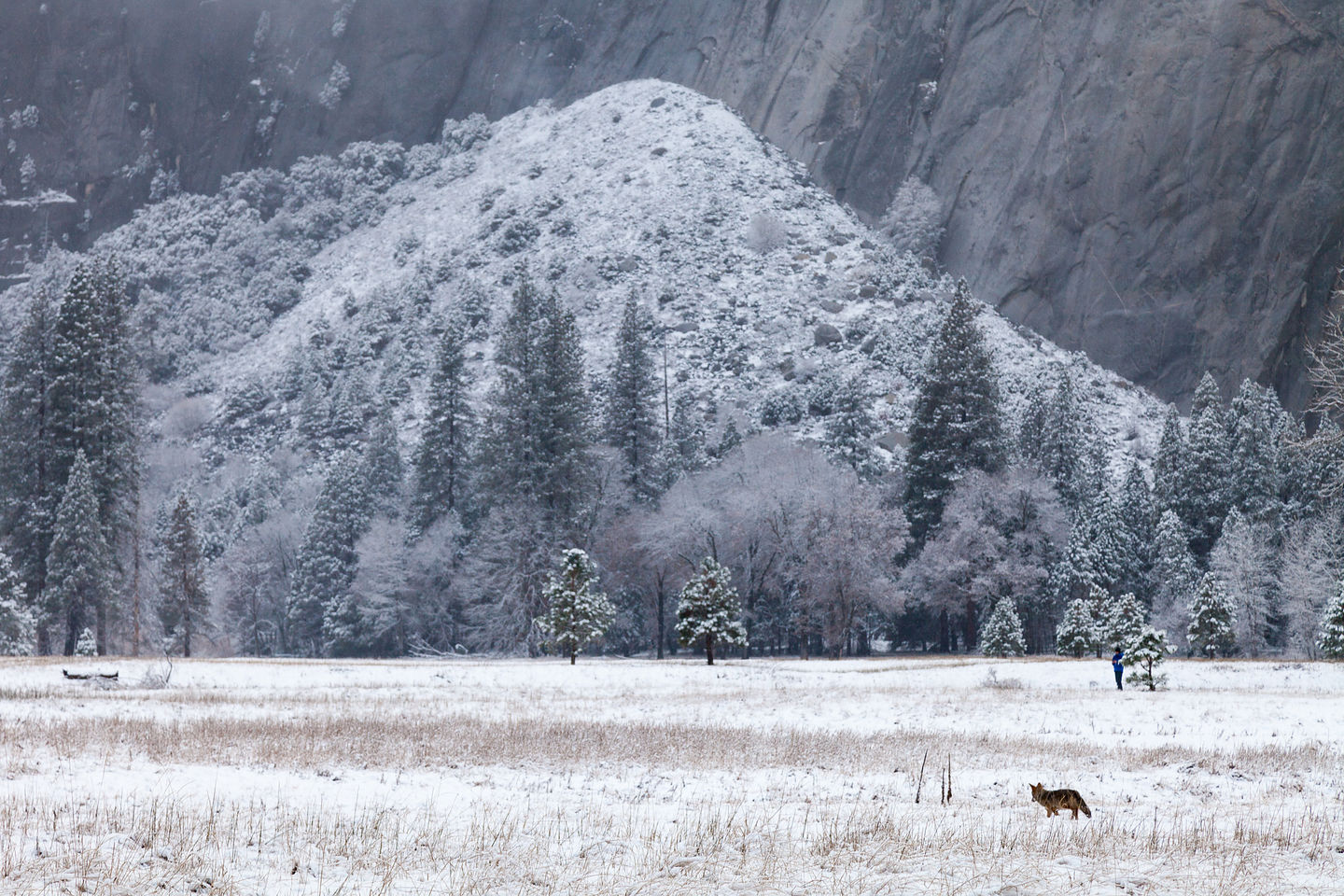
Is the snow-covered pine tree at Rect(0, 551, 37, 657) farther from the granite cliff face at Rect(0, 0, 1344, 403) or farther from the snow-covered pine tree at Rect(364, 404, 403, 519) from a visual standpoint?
the granite cliff face at Rect(0, 0, 1344, 403)

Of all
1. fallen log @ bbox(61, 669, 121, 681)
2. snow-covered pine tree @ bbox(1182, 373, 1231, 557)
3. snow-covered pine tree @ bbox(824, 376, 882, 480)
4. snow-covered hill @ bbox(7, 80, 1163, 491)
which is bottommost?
fallen log @ bbox(61, 669, 121, 681)

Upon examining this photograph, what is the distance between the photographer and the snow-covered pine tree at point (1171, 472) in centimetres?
7069

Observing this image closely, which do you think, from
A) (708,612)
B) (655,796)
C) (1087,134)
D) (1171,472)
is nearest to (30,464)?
(708,612)

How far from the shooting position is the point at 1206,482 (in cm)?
7038

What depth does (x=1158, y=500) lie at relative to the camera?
7156 centimetres

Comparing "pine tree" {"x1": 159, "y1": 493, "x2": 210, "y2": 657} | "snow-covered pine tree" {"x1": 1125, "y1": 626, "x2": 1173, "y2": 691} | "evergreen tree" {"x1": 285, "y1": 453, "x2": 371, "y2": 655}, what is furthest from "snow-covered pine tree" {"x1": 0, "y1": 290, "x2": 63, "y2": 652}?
"snow-covered pine tree" {"x1": 1125, "y1": 626, "x2": 1173, "y2": 691}

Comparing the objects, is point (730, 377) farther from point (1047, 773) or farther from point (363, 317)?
point (1047, 773)

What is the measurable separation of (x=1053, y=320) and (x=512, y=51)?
345ft

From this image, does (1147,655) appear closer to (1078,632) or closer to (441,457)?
(1078,632)

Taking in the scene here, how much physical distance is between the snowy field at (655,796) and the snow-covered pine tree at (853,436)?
52.7 metres

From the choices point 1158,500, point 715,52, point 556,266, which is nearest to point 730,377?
point 556,266

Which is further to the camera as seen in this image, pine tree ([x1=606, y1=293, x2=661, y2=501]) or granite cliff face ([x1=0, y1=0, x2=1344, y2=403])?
granite cliff face ([x1=0, y1=0, x2=1344, y2=403])

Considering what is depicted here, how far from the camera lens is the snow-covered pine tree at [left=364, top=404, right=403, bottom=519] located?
8438cm

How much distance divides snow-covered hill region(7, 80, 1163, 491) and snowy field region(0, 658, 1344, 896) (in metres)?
73.6
